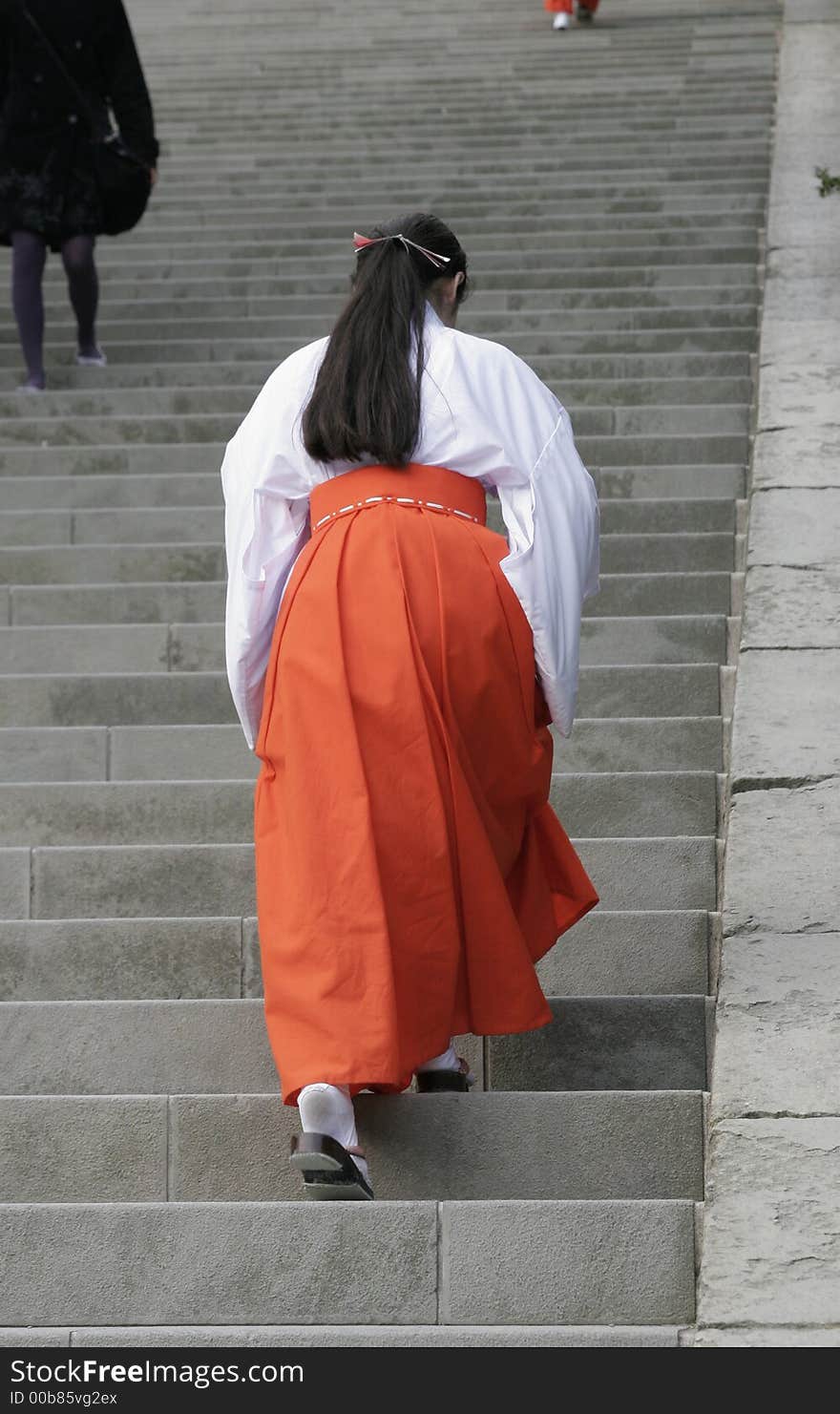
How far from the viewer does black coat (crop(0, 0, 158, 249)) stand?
7.47 metres

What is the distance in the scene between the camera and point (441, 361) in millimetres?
3611

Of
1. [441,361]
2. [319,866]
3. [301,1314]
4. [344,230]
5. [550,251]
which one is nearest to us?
[301,1314]

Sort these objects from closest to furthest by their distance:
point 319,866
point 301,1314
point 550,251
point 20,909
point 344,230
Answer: point 301,1314
point 319,866
point 20,909
point 550,251
point 344,230

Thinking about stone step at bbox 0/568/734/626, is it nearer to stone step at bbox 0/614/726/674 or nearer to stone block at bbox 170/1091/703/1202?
stone step at bbox 0/614/726/674

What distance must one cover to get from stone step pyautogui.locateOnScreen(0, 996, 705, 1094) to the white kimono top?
0.57 m

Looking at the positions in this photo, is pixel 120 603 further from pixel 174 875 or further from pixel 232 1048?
pixel 232 1048

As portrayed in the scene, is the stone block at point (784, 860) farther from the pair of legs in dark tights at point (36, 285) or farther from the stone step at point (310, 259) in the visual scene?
the stone step at point (310, 259)

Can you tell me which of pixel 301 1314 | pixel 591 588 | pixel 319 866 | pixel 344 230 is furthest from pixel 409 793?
pixel 344 230

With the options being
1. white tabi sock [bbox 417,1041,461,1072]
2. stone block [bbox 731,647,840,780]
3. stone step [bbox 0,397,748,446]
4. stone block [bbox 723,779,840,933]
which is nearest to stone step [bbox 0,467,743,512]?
stone step [bbox 0,397,748,446]

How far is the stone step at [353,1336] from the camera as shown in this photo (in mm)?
2824

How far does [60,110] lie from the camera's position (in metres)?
7.57

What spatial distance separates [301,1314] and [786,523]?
3087mm

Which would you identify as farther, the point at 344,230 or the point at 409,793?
the point at 344,230

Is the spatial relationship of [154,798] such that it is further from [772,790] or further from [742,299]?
[742,299]
